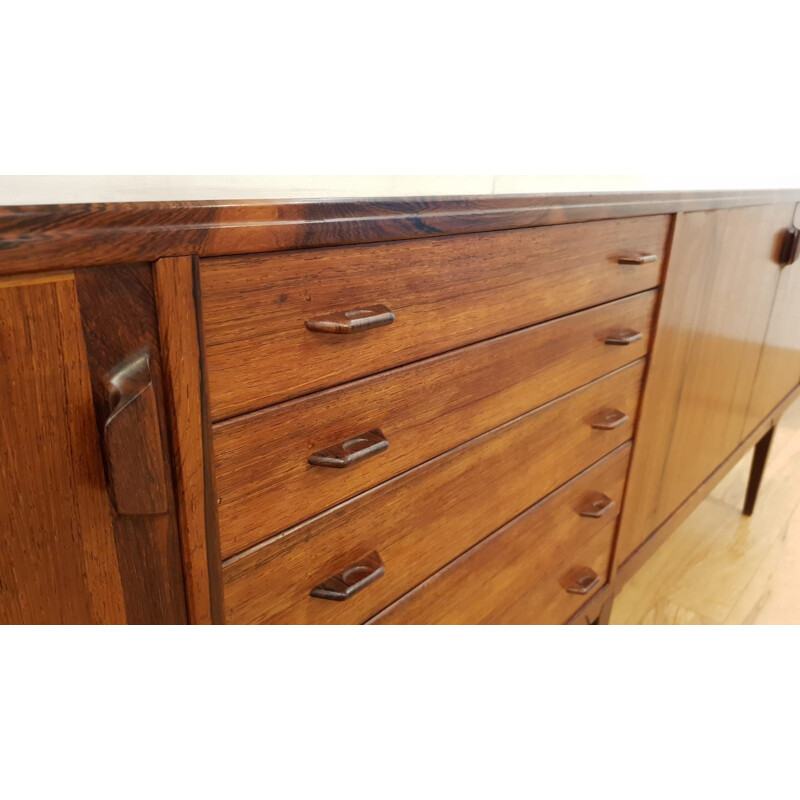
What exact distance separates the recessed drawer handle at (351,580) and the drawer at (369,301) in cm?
19

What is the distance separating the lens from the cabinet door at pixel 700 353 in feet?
3.74

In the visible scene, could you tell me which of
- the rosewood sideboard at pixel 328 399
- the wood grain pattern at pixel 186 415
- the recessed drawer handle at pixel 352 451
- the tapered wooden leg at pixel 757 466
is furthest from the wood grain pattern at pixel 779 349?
the wood grain pattern at pixel 186 415

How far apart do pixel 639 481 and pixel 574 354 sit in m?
0.42

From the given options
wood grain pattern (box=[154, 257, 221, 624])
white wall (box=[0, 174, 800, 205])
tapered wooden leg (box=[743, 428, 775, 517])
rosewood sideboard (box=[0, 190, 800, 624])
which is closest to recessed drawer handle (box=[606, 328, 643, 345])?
rosewood sideboard (box=[0, 190, 800, 624])

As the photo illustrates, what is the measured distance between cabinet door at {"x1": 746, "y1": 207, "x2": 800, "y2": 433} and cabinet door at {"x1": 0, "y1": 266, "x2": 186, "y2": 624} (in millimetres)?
1536

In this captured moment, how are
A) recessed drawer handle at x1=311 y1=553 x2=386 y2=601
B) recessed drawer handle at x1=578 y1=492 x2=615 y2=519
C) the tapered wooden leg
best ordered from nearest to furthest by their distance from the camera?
recessed drawer handle at x1=311 y1=553 x2=386 y2=601 < recessed drawer handle at x1=578 y1=492 x2=615 y2=519 < the tapered wooden leg

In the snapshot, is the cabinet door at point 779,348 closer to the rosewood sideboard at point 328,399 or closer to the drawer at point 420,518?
the rosewood sideboard at point 328,399

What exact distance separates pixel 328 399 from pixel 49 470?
0.23m

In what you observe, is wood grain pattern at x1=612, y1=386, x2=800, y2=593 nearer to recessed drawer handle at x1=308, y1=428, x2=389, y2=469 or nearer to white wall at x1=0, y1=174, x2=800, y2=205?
white wall at x1=0, y1=174, x2=800, y2=205

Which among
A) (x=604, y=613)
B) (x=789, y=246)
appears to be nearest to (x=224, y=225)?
(x=604, y=613)

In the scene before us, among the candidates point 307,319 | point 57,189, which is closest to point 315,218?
point 307,319

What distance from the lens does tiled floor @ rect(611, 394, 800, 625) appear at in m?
1.48

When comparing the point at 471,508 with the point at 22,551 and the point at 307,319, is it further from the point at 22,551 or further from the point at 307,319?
the point at 22,551

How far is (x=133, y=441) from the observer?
0.43 meters
